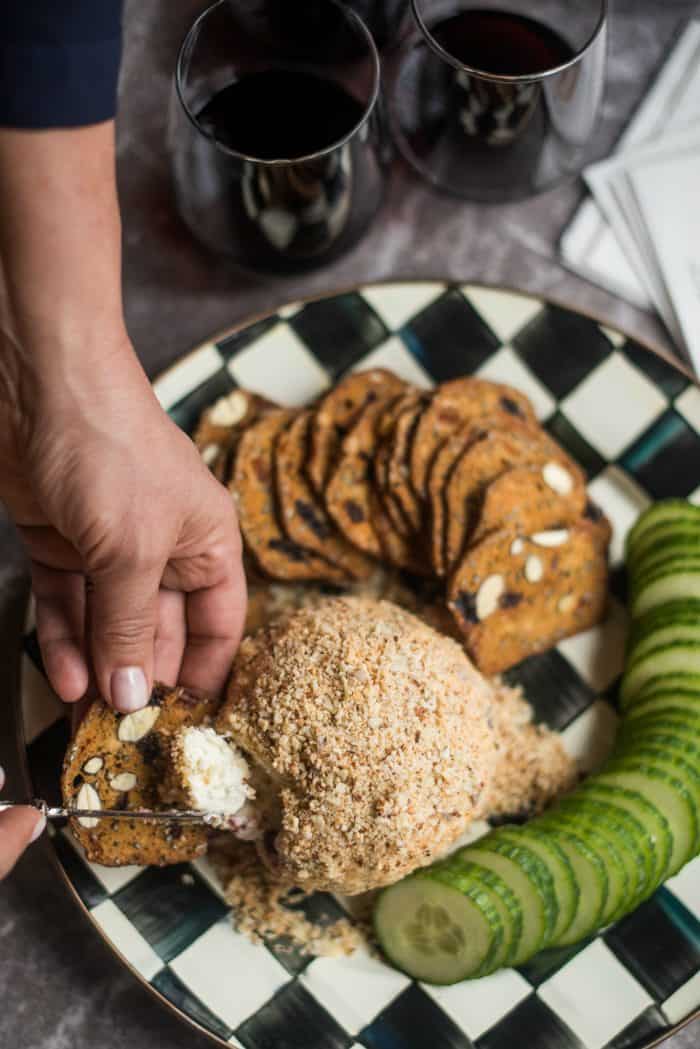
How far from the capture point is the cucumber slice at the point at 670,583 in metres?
2.12

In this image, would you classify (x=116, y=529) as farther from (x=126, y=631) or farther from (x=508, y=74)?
(x=508, y=74)

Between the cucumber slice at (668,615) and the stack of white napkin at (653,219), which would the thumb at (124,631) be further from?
the stack of white napkin at (653,219)

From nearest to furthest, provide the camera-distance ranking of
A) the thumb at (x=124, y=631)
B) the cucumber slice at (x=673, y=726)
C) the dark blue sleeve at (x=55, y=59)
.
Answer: the dark blue sleeve at (x=55, y=59) < the thumb at (x=124, y=631) < the cucumber slice at (x=673, y=726)

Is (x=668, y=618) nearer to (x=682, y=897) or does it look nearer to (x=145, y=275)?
(x=682, y=897)

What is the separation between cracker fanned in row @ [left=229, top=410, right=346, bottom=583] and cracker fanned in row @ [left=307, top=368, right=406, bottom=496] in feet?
0.33

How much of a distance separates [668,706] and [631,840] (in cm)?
27

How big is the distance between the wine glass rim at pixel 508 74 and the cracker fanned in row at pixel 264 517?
837 millimetres

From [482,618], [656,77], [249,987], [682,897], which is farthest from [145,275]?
[682,897]

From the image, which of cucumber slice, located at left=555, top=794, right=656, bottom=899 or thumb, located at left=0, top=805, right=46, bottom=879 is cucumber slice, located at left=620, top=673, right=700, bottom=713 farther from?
thumb, located at left=0, top=805, right=46, bottom=879

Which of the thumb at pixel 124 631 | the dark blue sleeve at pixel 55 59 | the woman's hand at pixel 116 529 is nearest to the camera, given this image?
the dark blue sleeve at pixel 55 59

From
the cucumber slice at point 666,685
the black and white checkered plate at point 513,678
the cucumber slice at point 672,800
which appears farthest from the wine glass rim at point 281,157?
the cucumber slice at point 672,800

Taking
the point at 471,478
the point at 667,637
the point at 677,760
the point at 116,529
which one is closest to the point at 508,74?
the point at 471,478

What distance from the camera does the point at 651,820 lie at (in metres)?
1.96

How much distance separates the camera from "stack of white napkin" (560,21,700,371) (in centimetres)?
250
